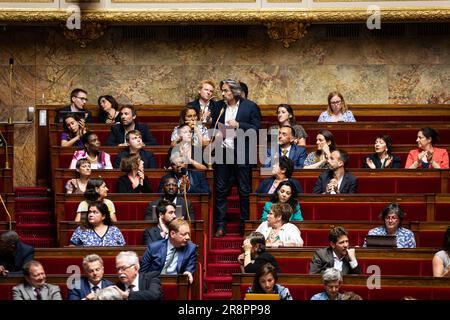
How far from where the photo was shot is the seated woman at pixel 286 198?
9.13 metres

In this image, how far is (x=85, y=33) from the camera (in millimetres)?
12000

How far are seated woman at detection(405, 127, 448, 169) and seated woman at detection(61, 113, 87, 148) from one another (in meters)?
2.38

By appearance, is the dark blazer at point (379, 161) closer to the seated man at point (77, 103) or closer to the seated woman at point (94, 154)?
the seated woman at point (94, 154)

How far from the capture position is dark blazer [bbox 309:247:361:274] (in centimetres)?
831

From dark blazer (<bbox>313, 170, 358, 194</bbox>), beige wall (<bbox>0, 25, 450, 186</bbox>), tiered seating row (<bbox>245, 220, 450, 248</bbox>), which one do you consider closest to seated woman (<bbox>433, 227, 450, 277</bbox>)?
tiered seating row (<bbox>245, 220, 450, 248</bbox>)

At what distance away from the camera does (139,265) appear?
8.32 m

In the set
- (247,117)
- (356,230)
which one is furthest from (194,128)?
(356,230)

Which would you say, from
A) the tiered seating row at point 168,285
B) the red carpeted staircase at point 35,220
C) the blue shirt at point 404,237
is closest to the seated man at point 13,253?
the tiered seating row at point 168,285

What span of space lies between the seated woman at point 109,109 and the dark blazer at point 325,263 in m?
3.16

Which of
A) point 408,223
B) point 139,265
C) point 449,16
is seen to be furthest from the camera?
point 449,16

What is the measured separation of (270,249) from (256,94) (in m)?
3.70
